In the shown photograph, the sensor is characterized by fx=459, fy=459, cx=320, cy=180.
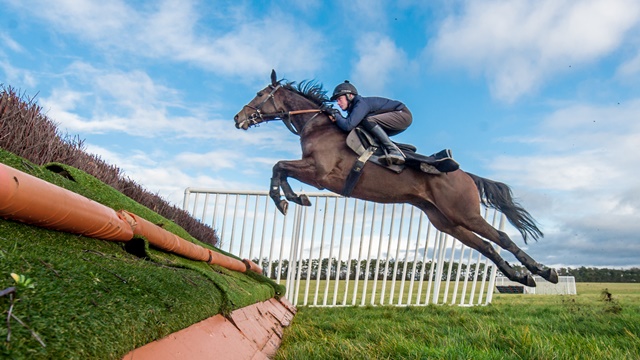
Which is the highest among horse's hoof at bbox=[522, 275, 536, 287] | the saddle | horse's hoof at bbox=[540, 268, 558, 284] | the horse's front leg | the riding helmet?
the riding helmet

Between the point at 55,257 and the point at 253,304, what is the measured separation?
1649 mm

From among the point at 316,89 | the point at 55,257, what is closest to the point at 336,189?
the point at 316,89

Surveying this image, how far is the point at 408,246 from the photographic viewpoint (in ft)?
21.3

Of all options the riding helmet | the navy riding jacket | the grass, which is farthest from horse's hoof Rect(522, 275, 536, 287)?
the grass

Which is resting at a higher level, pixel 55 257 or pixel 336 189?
pixel 336 189

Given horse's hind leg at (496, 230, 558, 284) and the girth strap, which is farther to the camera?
horse's hind leg at (496, 230, 558, 284)

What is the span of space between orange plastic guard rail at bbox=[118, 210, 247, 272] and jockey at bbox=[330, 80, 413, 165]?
1675mm

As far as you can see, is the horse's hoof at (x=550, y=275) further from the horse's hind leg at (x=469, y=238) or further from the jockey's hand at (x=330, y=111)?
the jockey's hand at (x=330, y=111)

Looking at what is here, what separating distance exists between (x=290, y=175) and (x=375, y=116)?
94cm

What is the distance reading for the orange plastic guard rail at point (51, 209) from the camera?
46.3 inches

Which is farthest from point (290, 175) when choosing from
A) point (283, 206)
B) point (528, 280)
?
point (528, 280)

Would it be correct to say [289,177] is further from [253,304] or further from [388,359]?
[388,359]

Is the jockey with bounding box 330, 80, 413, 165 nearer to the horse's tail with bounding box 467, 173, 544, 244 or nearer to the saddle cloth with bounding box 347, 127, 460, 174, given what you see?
the saddle cloth with bounding box 347, 127, 460, 174

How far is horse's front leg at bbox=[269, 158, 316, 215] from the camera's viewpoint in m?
3.91
